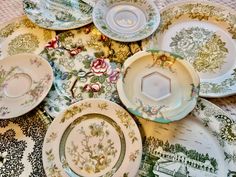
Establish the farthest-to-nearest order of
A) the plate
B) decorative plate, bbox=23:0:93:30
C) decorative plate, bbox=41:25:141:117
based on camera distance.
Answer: decorative plate, bbox=23:0:93:30
decorative plate, bbox=41:25:141:117
the plate

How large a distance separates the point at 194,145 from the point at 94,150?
22cm

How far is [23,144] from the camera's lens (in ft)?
2.34

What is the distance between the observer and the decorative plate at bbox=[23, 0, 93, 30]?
88 centimetres

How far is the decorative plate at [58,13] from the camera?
88cm

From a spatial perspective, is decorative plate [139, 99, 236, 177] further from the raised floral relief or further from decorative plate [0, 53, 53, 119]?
decorative plate [0, 53, 53, 119]

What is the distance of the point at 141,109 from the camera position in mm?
697

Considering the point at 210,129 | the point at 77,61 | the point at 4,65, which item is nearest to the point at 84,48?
the point at 77,61

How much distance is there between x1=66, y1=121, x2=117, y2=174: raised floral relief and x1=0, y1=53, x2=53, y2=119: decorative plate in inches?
5.4

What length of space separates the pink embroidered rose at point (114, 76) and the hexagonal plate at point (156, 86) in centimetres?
7

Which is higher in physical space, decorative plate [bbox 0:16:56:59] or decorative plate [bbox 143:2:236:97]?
decorative plate [bbox 143:2:236:97]

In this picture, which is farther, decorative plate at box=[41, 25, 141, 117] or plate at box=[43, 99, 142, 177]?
decorative plate at box=[41, 25, 141, 117]

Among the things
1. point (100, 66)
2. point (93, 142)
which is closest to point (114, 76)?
point (100, 66)

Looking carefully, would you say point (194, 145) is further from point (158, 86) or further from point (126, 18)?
point (126, 18)

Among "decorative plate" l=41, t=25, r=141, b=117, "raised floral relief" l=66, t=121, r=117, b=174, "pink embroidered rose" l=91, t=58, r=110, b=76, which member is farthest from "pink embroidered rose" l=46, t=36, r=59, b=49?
"raised floral relief" l=66, t=121, r=117, b=174
